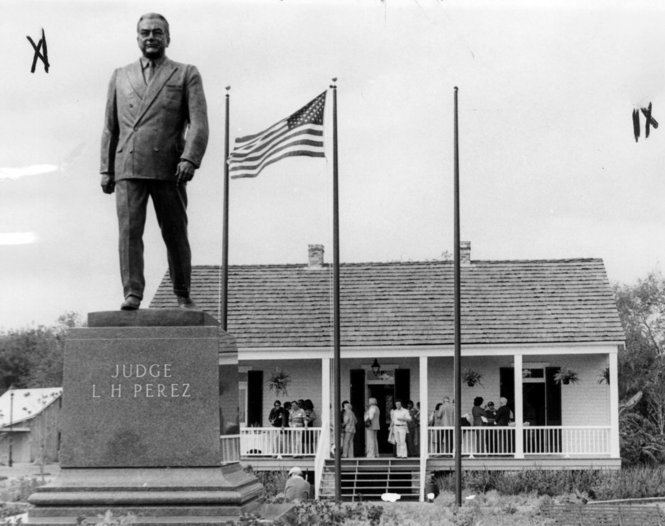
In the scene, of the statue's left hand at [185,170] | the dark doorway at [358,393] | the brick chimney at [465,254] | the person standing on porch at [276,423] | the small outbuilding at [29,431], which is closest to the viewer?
the statue's left hand at [185,170]

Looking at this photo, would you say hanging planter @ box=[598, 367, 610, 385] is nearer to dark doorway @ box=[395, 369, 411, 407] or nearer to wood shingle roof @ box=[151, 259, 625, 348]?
wood shingle roof @ box=[151, 259, 625, 348]

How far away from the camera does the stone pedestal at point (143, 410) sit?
10.2 meters

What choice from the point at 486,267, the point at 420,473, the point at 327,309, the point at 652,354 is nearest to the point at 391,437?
the point at 420,473

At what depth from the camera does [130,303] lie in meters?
10.7

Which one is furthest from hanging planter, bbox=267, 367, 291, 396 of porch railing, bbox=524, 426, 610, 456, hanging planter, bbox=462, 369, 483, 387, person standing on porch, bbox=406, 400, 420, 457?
porch railing, bbox=524, 426, 610, 456

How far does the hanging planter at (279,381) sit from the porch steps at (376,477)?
3.89 m

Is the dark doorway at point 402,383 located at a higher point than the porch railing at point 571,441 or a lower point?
higher

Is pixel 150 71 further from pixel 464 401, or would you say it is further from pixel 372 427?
pixel 464 401

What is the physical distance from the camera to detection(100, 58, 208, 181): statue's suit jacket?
10750 mm

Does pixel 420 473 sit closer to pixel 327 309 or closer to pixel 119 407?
pixel 327 309

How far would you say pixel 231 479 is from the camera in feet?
34.0

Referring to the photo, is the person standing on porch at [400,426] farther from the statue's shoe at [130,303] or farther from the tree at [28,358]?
the tree at [28,358]

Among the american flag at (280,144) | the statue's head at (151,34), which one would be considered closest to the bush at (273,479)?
the american flag at (280,144)

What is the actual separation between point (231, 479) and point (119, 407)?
41.9 inches
